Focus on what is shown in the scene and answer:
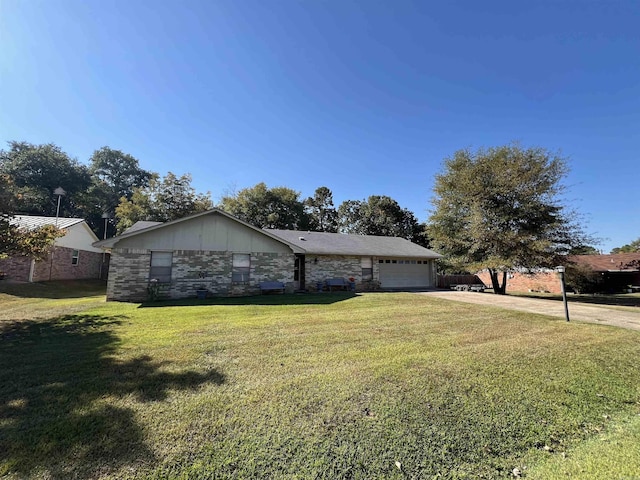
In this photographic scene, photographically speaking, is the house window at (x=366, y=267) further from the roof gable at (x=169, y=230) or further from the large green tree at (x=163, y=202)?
the large green tree at (x=163, y=202)

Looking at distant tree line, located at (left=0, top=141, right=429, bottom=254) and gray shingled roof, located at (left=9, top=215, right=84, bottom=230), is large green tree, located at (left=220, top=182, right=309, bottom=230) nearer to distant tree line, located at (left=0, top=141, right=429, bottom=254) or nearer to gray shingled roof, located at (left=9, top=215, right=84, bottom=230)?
distant tree line, located at (left=0, top=141, right=429, bottom=254)

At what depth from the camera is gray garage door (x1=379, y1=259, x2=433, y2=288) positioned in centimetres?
2005

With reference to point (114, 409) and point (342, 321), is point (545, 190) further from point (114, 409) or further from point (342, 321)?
point (114, 409)

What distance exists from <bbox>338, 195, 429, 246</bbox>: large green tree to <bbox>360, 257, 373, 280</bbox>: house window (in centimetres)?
2126

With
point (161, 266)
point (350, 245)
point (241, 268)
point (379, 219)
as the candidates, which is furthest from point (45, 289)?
point (379, 219)

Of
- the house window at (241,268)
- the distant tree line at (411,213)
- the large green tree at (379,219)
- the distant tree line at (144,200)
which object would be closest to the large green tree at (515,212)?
the distant tree line at (411,213)

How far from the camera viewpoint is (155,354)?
520 centimetres

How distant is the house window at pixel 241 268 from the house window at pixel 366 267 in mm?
7784

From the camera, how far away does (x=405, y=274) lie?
2084cm

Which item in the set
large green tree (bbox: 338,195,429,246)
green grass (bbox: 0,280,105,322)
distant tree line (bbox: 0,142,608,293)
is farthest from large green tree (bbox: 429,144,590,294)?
green grass (bbox: 0,280,105,322)

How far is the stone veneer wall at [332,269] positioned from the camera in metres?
17.3

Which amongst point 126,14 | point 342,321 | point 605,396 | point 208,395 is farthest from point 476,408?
point 126,14

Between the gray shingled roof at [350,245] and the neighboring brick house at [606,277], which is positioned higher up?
the gray shingled roof at [350,245]

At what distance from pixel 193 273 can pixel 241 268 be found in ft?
7.56
